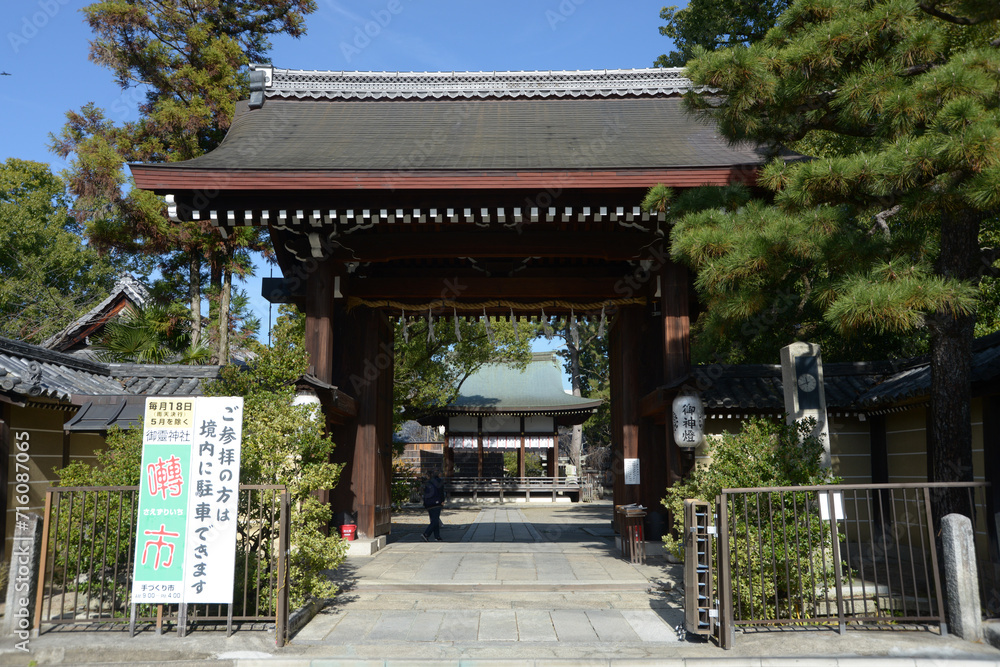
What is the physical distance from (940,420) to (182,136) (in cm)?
1662

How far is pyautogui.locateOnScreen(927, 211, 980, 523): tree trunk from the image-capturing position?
629 centimetres

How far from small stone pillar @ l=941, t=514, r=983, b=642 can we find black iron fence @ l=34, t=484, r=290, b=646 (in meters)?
5.27

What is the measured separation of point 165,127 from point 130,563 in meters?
13.2

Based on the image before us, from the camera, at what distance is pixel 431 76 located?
13.4 metres

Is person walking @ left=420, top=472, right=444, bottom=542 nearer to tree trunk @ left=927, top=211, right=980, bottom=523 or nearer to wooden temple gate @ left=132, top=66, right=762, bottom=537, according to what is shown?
wooden temple gate @ left=132, top=66, right=762, bottom=537

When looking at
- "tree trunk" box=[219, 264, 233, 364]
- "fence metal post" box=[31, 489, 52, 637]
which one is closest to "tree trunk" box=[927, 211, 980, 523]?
"fence metal post" box=[31, 489, 52, 637]

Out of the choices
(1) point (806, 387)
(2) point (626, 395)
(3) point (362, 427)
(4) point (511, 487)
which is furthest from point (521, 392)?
(1) point (806, 387)

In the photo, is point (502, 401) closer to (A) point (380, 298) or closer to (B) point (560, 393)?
(B) point (560, 393)

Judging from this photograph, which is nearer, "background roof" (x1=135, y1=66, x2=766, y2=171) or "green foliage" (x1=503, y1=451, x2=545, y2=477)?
"background roof" (x1=135, y1=66, x2=766, y2=171)

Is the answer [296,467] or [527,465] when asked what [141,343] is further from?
[527,465]

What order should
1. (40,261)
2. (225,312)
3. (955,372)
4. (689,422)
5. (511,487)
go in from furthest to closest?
(511,487) < (40,261) < (225,312) < (689,422) < (955,372)

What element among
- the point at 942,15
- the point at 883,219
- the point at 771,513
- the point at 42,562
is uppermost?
the point at 942,15

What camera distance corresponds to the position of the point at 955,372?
6.35 meters

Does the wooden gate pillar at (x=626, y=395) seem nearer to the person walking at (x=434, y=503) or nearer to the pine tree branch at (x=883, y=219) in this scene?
the person walking at (x=434, y=503)
